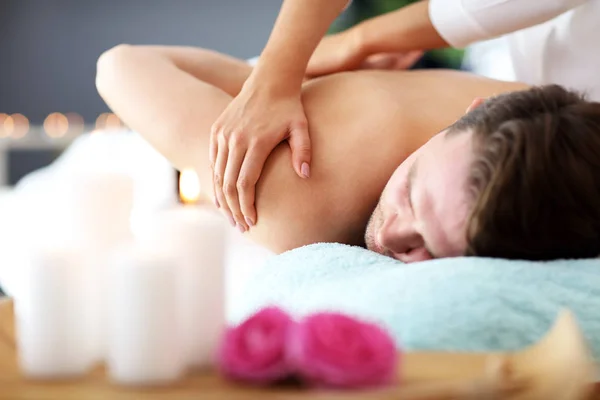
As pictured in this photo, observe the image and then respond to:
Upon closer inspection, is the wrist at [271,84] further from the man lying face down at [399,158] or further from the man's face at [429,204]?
the man's face at [429,204]

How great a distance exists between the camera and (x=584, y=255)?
3.21 feet

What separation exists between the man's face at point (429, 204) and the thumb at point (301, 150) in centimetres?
15

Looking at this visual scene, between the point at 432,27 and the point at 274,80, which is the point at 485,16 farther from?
the point at 274,80

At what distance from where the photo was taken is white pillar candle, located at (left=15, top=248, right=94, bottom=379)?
55 cm

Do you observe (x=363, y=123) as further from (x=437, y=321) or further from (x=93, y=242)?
(x=93, y=242)

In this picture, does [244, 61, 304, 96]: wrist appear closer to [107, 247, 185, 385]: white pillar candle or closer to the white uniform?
the white uniform

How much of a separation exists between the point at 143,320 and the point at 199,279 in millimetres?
62

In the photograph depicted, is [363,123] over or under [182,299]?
under

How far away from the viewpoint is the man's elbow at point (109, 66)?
4.97 feet

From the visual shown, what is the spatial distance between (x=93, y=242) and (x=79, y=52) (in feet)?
13.6

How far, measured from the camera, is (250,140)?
3.97 feet

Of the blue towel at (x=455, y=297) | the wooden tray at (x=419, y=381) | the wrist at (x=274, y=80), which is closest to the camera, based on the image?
the wooden tray at (x=419, y=381)

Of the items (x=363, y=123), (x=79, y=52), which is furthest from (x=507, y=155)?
(x=79, y=52)

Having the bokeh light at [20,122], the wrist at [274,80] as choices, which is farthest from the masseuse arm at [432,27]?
the bokeh light at [20,122]
